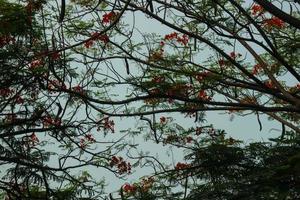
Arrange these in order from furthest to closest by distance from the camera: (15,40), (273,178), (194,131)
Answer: (194,131)
(15,40)
(273,178)

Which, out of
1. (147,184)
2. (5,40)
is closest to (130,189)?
(147,184)

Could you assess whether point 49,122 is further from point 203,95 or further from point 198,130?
point 198,130

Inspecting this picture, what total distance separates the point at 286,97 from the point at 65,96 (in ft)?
8.08

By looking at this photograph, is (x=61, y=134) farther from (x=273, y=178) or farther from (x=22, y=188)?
(x=273, y=178)

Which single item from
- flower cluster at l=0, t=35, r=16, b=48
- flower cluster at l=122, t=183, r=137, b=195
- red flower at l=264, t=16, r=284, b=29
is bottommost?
flower cluster at l=122, t=183, r=137, b=195

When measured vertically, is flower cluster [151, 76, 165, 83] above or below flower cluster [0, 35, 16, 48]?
below

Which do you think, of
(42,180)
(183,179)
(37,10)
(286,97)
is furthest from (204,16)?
(42,180)

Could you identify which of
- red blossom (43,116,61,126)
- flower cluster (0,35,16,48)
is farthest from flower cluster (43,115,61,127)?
flower cluster (0,35,16,48)

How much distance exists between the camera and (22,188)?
18.0 feet

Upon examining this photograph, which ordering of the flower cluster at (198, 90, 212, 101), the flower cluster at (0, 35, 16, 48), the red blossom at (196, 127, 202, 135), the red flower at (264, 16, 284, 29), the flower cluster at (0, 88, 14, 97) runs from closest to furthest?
the flower cluster at (0, 35, 16, 48) → the flower cluster at (0, 88, 14, 97) → the red flower at (264, 16, 284, 29) → the flower cluster at (198, 90, 212, 101) → the red blossom at (196, 127, 202, 135)

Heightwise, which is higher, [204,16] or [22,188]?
[204,16]

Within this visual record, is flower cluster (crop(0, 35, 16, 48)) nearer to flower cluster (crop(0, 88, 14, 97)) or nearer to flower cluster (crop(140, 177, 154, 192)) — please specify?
flower cluster (crop(0, 88, 14, 97))

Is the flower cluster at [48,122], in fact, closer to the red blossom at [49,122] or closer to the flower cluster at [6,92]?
the red blossom at [49,122]

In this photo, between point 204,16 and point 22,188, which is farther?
point 22,188
